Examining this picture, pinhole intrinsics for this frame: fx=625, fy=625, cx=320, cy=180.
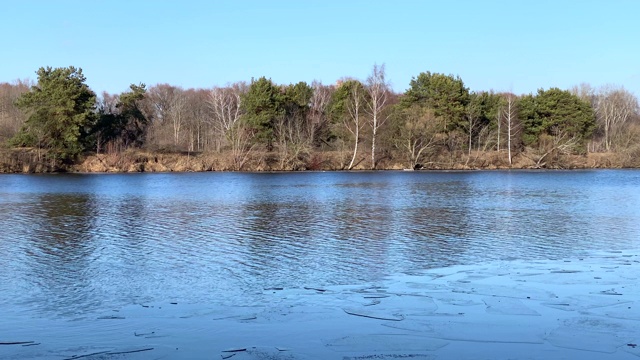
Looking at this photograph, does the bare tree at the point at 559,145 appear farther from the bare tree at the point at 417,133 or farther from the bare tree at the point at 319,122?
the bare tree at the point at 319,122

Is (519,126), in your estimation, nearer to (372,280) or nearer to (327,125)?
(327,125)

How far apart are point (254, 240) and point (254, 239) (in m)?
0.20

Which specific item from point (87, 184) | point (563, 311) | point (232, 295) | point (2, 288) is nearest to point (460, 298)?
point (563, 311)

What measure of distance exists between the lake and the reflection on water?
4cm

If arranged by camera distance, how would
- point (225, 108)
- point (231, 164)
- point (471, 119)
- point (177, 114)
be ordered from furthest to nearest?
1. point (225, 108)
2. point (177, 114)
3. point (471, 119)
4. point (231, 164)

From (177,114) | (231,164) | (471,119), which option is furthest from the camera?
(177,114)

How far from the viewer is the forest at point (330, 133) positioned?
206ft

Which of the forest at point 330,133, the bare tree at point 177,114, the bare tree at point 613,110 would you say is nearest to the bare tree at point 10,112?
the forest at point 330,133

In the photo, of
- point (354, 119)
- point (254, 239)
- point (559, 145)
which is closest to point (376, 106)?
point (354, 119)

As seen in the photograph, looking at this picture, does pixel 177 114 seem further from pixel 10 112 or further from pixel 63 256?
pixel 63 256

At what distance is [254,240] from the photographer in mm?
18062

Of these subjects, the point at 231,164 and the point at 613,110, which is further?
the point at 613,110

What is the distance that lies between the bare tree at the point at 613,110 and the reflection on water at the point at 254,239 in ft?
211

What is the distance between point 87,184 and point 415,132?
34806 mm
